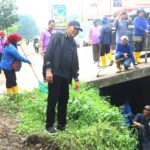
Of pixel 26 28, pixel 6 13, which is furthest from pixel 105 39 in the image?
pixel 26 28

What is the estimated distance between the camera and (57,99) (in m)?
7.59

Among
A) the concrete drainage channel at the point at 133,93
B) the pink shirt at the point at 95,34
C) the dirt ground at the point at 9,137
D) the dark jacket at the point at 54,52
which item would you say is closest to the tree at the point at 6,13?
the pink shirt at the point at 95,34

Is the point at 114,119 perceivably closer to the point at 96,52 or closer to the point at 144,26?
the point at 144,26

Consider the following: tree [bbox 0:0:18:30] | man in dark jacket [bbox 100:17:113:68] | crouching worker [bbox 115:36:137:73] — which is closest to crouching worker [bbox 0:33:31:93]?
crouching worker [bbox 115:36:137:73]

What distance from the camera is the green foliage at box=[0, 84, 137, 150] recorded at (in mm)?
7645

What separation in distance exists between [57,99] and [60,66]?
579mm

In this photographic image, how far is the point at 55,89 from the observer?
7.46 metres

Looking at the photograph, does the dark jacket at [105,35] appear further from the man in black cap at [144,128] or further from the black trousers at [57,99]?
the black trousers at [57,99]

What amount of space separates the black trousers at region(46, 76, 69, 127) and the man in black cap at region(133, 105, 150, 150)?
3689 millimetres

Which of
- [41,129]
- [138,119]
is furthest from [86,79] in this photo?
[41,129]

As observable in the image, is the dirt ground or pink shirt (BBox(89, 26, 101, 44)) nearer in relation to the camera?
the dirt ground

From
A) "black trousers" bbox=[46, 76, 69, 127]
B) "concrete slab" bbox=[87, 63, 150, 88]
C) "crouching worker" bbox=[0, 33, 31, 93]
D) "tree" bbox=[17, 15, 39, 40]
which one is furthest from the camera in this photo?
"tree" bbox=[17, 15, 39, 40]

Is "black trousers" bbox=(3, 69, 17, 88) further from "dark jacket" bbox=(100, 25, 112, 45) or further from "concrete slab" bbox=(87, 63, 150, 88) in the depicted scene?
"dark jacket" bbox=(100, 25, 112, 45)

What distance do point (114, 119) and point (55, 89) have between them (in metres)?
2.22
